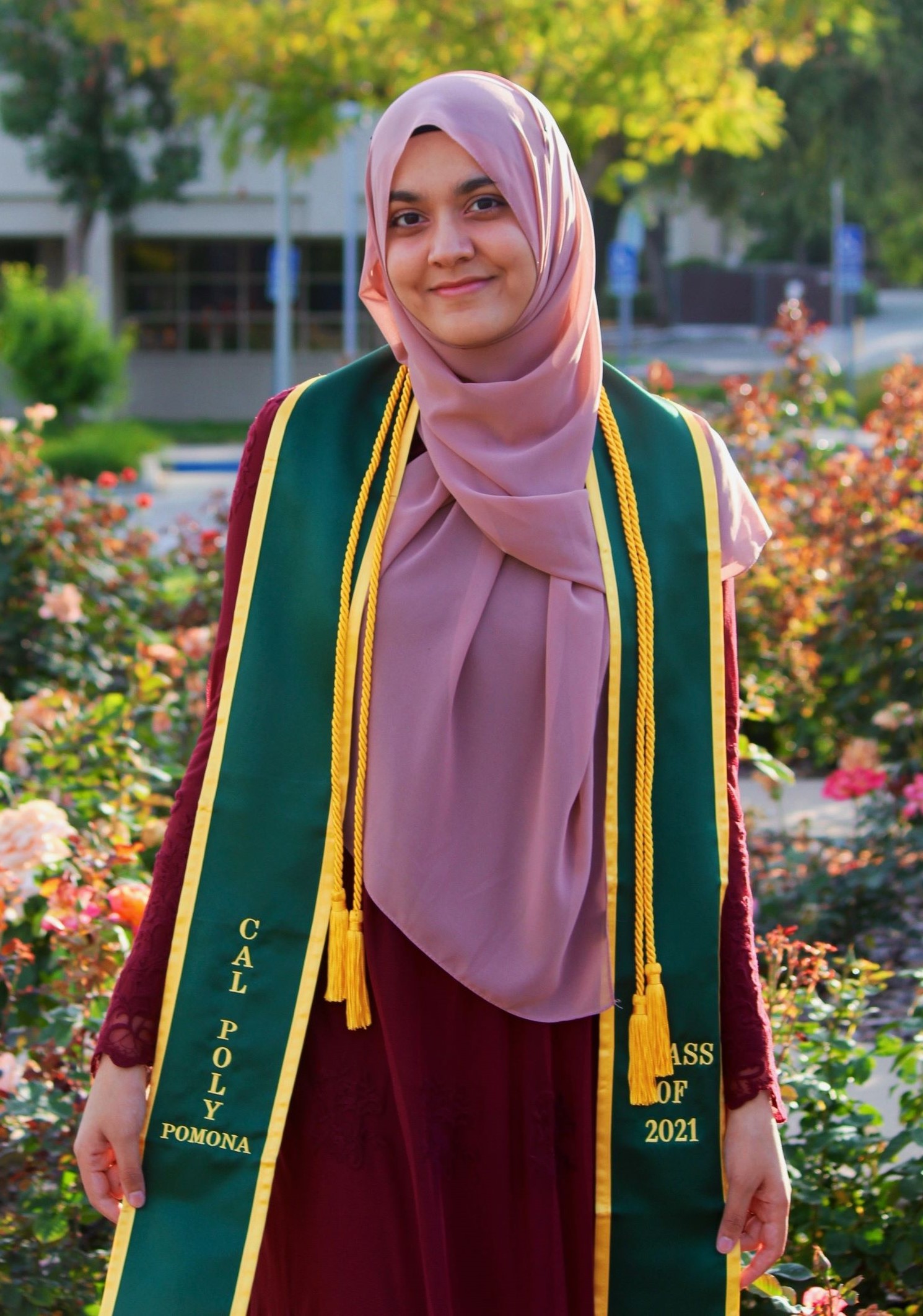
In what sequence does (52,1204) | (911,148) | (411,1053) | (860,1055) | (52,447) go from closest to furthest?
(411,1053) → (52,1204) → (860,1055) → (52,447) → (911,148)

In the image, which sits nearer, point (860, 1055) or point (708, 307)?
point (860, 1055)

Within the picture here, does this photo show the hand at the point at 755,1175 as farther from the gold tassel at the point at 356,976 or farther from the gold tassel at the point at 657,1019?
the gold tassel at the point at 356,976

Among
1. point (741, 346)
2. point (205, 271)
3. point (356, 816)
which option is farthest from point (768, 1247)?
point (741, 346)

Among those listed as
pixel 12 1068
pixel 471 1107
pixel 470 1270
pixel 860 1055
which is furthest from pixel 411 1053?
pixel 860 1055

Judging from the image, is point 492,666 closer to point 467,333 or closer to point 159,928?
point 467,333

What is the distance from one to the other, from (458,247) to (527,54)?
7.10 metres

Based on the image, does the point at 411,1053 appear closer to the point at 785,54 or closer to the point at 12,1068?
the point at 12,1068

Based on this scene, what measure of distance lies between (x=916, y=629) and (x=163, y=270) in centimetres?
2414

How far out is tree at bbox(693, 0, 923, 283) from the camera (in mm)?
22922

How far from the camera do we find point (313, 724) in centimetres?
177

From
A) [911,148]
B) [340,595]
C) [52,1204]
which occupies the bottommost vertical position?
[52,1204]

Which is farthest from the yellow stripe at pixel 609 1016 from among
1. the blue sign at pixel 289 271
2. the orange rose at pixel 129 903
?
the blue sign at pixel 289 271

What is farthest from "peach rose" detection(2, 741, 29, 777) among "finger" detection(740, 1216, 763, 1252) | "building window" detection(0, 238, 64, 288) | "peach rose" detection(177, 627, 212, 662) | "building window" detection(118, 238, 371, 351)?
"building window" detection(0, 238, 64, 288)

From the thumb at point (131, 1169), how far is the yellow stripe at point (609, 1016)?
0.49 metres
